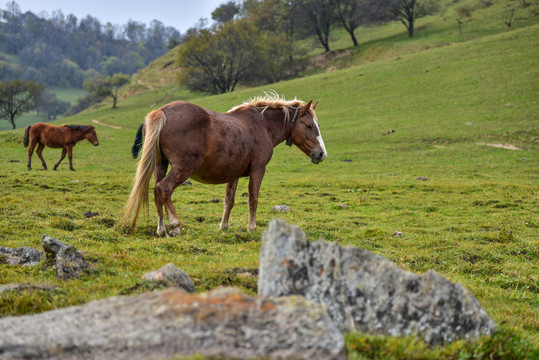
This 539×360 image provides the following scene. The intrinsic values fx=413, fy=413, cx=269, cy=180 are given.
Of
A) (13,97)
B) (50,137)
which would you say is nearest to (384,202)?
(50,137)

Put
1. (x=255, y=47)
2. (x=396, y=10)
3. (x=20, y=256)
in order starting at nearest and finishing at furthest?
(x=20, y=256)
(x=255, y=47)
(x=396, y=10)

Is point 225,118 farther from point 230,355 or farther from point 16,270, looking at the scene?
point 230,355

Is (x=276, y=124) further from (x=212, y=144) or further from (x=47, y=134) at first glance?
(x=47, y=134)

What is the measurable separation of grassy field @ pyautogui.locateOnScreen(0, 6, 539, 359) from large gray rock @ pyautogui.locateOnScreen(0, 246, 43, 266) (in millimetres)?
512

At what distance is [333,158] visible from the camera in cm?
3033

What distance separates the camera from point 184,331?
3.19 metres

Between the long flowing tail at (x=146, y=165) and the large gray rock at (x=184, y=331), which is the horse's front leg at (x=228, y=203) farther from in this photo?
the large gray rock at (x=184, y=331)

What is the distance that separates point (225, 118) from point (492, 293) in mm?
6752

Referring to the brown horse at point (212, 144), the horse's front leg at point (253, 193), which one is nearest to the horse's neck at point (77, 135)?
the brown horse at point (212, 144)

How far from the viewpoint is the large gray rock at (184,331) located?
10.1 feet

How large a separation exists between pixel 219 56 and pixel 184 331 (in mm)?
69485

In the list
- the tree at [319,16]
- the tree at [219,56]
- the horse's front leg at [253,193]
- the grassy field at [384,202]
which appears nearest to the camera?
the grassy field at [384,202]

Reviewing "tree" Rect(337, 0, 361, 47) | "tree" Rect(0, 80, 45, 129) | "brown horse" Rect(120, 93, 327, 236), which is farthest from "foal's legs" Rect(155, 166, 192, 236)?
"tree" Rect(337, 0, 361, 47)

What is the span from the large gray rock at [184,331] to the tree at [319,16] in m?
81.9
